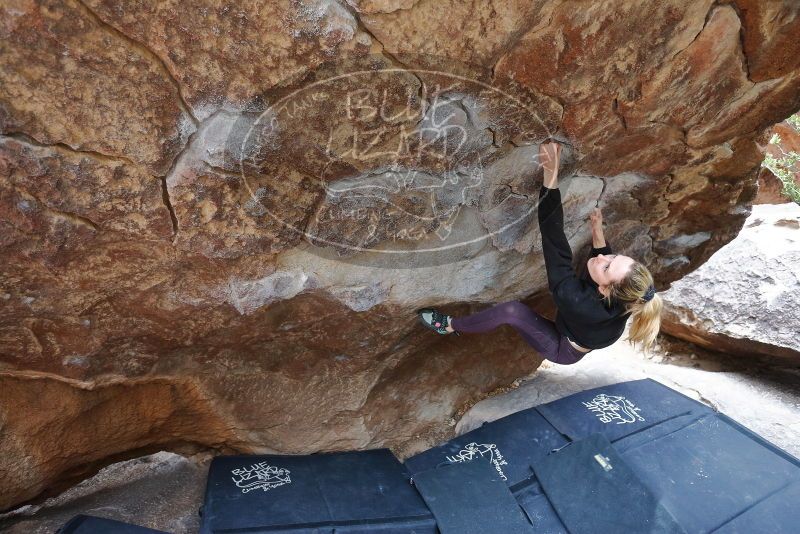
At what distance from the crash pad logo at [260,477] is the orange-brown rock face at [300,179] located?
109mm

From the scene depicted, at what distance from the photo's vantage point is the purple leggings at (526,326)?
194cm

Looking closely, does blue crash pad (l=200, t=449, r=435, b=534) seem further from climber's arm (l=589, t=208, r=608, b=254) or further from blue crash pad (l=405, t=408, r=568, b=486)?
climber's arm (l=589, t=208, r=608, b=254)

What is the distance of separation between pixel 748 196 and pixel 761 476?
1011 mm

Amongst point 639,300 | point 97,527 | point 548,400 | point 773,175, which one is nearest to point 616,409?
point 548,400

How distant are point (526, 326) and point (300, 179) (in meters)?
0.96

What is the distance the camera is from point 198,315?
5.26ft

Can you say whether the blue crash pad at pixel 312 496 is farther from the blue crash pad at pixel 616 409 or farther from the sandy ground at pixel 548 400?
the blue crash pad at pixel 616 409

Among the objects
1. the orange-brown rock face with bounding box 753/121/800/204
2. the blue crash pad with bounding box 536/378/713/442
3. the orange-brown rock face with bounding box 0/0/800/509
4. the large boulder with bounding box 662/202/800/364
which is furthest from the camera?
the orange-brown rock face with bounding box 753/121/800/204

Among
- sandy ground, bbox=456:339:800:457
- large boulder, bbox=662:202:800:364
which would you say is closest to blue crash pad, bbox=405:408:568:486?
sandy ground, bbox=456:339:800:457

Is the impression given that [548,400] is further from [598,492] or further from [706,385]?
[706,385]

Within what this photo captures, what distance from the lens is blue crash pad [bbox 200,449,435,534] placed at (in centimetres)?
169

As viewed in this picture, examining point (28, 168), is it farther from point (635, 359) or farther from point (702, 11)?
point (635, 359)

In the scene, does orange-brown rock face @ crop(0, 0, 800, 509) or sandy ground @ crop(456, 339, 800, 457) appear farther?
sandy ground @ crop(456, 339, 800, 457)

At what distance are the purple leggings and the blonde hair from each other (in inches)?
8.6
